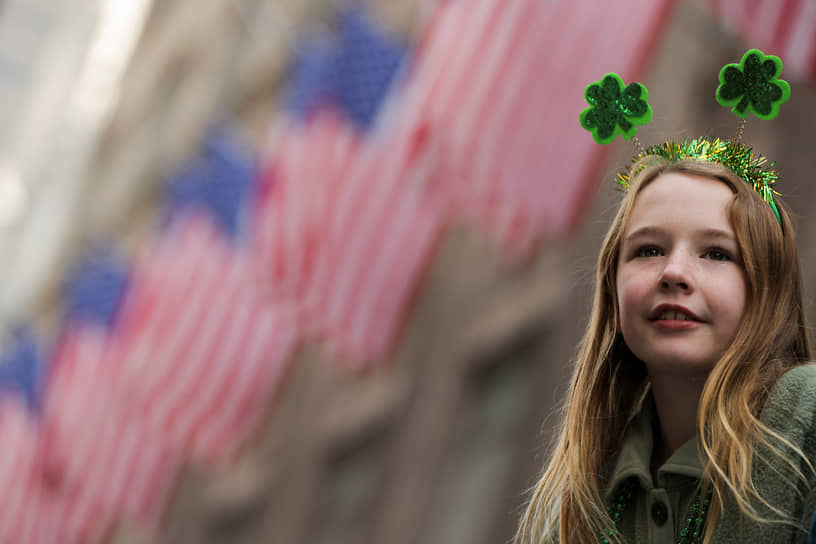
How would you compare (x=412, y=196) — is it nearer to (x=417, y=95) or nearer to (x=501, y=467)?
(x=417, y=95)

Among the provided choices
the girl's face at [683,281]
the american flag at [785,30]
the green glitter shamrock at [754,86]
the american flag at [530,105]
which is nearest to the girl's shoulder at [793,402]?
the girl's face at [683,281]

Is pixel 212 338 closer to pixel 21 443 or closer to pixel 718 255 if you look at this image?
pixel 21 443

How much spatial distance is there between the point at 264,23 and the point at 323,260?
13221 millimetres

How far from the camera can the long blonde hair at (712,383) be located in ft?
5.95

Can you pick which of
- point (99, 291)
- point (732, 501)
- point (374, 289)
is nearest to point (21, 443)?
point (99, 291)

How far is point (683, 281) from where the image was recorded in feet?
6.33

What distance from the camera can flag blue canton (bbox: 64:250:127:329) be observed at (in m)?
15.0

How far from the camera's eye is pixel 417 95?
37.3ft

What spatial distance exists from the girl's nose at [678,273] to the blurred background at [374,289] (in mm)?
A: 4387

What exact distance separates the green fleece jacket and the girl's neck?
0.12 feet

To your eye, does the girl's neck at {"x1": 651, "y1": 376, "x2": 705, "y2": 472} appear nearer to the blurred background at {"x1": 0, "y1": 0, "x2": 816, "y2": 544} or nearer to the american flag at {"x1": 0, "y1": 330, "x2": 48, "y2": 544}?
the blurred background at {"x1": 0, "y1": 0, "x2": 816, "y2": 544}

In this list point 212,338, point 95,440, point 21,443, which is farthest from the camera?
point 21,443

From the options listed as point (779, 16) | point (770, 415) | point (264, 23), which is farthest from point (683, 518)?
point (264, 23)

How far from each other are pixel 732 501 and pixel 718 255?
1.56ft
